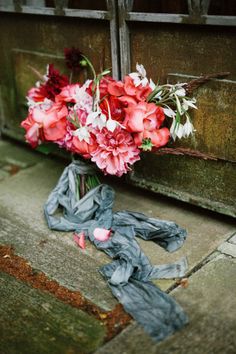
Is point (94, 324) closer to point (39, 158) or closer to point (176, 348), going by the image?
point (176, 348)

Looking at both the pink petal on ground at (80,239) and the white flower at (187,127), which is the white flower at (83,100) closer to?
the white flower at (187,127)

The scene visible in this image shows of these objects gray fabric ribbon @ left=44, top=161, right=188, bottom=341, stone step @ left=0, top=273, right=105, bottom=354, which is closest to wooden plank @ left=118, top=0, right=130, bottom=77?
gray fabric ribbon @ left=44, top=161, right=188, bottom=341

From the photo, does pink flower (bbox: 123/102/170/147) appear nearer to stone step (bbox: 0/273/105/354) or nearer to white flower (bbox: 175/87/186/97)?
white flower (bbox: 175/87/186/97)

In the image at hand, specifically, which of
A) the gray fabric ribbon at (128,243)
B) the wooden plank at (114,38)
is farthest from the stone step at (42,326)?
the wooden plank at (114,38)

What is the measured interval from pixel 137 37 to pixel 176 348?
1909 millimetres

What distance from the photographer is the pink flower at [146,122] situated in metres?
2.62

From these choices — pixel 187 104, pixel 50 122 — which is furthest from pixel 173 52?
pixel 50 122

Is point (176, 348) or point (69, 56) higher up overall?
point (69, 56)

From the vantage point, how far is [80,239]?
2.81 m

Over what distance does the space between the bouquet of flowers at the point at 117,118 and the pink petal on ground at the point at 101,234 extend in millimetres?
381

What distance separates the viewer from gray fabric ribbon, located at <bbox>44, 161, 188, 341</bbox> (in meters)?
2.20

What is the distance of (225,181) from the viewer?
9.34ft

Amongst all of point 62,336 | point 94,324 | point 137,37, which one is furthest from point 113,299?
point 137,37

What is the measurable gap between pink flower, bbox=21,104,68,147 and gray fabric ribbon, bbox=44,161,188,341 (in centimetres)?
28
